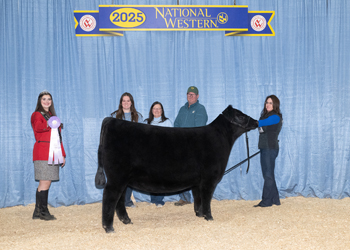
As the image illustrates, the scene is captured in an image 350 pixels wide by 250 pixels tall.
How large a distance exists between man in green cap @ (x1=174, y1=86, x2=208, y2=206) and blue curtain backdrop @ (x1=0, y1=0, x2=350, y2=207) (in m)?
0.45

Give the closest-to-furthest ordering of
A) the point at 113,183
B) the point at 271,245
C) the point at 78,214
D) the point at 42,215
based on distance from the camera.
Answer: the point at 271,245
the point at 113,183
the point at 42,215
the point at 78,214

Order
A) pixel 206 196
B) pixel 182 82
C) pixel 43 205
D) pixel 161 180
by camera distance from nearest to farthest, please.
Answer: pixel 161 180, pixel 206 196, pixel 43 205, pixel 182 82

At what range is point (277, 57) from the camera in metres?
5.14

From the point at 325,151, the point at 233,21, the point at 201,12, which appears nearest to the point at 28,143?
the point at 201,12

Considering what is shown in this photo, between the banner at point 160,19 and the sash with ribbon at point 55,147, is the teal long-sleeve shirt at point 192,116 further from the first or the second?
the sash with ribbon at point 55,147

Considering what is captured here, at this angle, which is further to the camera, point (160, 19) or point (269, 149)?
point (160, 19)

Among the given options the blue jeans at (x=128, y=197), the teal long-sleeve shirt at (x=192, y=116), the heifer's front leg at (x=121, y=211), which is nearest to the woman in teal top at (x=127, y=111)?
the teal long-sleeve shirt at (x=192, y=116)

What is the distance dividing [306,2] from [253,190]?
312 centimetres

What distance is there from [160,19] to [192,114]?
160 centimetres

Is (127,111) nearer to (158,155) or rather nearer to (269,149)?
(158,155)

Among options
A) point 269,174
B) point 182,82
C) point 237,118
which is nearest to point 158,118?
point 182,82

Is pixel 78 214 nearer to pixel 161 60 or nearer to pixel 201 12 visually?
pixel 161 60

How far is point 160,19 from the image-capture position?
4.96 metres

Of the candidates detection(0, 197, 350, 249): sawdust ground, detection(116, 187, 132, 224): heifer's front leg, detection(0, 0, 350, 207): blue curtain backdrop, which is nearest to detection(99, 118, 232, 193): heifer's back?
detection(116, 187, 132, 224): heifer's front leg
